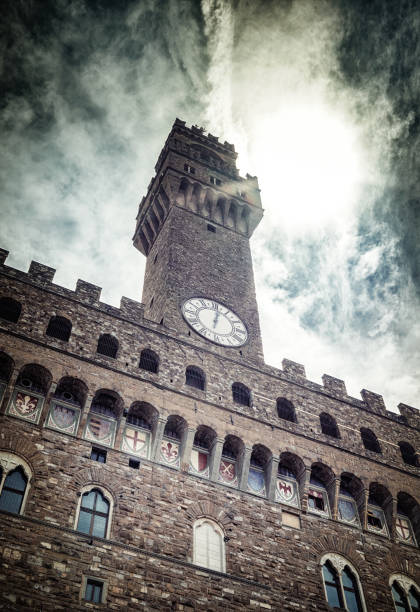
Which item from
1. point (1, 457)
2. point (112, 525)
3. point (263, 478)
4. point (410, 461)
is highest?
point (410, 461)

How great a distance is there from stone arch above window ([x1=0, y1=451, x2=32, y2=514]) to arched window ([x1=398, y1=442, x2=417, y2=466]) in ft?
46.9

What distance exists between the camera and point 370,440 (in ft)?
74.5

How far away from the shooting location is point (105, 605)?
13641 mm

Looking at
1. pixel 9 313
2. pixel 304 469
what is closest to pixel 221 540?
pixel 304 469

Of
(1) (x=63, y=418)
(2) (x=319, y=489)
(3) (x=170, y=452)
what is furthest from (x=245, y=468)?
(1) (x=63, y=418)

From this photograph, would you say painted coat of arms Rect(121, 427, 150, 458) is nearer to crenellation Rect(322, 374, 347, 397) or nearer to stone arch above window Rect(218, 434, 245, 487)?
stone arch above window Rect(218, 434, 245, 487)

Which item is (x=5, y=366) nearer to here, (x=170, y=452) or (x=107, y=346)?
(x=107, y=346)

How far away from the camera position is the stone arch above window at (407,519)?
20016 mm

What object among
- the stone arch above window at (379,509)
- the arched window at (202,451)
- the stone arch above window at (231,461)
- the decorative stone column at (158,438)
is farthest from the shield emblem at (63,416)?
the stone arch above window at (379,509)

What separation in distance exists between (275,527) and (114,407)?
237 inches

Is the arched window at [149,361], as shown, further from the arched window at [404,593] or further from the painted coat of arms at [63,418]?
the arched window at [404,593]

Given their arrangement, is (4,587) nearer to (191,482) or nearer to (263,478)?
(191,482)

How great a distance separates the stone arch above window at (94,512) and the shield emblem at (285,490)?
5792 millimetres

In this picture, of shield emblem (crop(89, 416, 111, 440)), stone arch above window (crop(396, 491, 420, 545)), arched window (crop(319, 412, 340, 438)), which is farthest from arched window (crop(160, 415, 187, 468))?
stone arch above window (crop(396, 491, 420, 545))
